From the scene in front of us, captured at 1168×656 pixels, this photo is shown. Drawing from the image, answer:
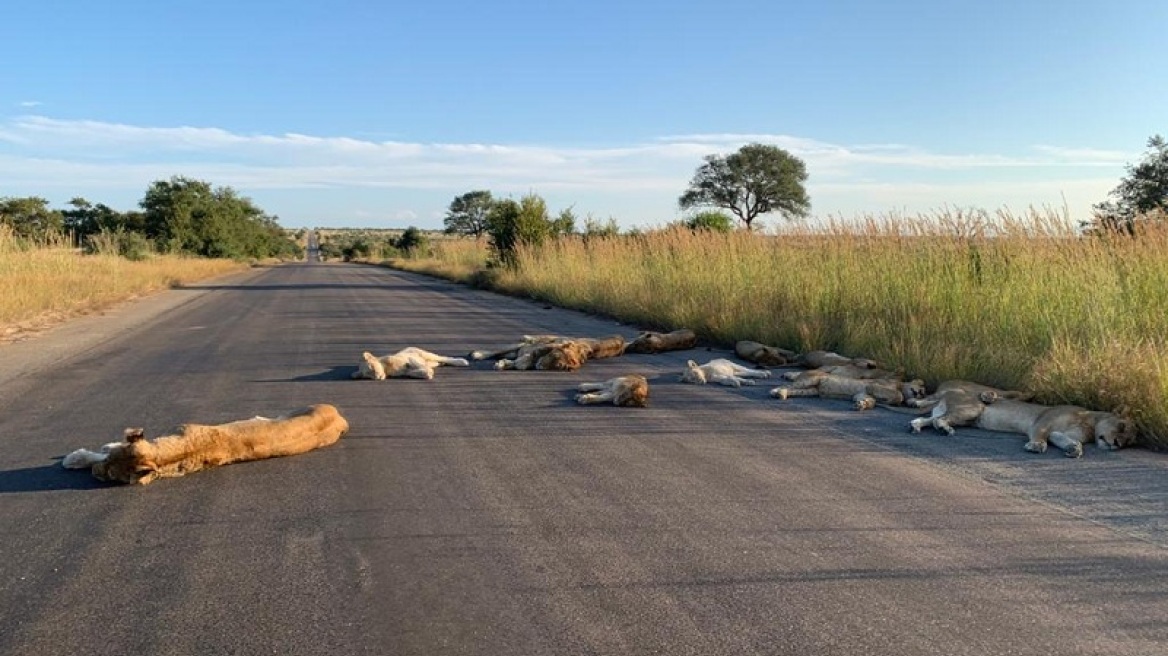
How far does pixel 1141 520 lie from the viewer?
4.80 meters

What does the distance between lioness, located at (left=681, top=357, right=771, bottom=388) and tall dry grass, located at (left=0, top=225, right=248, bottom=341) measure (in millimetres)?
11428

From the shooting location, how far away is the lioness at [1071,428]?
632 cm

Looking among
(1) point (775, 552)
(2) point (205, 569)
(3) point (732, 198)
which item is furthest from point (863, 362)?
(3) point (732, 198)

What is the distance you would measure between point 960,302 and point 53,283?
65.8 feet

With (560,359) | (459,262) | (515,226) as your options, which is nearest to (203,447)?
(560,359)

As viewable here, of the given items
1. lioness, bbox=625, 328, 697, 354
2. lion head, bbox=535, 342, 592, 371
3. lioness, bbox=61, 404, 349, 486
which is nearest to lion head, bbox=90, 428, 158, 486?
lioness, bbox=61, 404, 349, 486

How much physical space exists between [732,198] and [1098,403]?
45245 mm

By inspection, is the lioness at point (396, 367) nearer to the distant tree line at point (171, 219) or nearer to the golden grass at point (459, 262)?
the golden grass at point (459, 262)

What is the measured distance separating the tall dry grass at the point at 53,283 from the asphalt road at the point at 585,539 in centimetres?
1077

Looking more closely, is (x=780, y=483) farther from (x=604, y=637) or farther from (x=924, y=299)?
(x=924, y=299)

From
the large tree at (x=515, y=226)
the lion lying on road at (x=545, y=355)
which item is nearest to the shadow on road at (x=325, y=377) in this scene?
the lion lying on road at (x=545, y=355)

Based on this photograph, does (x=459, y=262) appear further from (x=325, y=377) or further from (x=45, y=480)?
(x=45, y=480)

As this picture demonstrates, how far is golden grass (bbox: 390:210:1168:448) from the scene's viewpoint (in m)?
7.50

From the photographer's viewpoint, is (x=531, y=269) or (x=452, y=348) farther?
(x=531, y=269)
